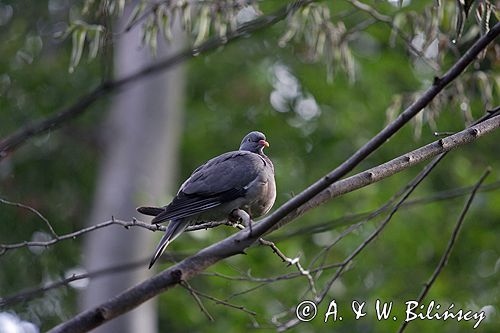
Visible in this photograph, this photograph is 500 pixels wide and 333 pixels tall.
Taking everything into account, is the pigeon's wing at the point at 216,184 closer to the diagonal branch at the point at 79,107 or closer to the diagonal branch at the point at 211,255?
the diagonal branch at the point at 79,107

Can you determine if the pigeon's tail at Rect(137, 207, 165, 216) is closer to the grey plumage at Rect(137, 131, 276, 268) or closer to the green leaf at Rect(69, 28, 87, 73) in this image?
the grey plumage at Rect(137, 131, 276, 268)

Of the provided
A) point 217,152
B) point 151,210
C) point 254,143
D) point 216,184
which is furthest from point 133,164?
point 151,210

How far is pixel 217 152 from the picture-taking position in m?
9.04

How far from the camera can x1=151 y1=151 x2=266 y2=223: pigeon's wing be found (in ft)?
11.0

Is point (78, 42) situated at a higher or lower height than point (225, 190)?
higher

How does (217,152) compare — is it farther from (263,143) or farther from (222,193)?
(222,193)

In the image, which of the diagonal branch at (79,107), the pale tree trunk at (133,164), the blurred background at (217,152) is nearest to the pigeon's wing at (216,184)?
the diagonal branch at (79,107)

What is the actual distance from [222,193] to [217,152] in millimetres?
5578

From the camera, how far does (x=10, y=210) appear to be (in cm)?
778

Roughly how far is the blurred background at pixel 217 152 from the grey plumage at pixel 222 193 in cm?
246

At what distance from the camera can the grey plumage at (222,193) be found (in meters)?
3.37

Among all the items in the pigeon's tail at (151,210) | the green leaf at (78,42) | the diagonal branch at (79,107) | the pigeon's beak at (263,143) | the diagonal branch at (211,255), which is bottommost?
the diagonal branch at (211,255)

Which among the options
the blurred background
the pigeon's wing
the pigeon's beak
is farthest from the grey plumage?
the blurred background

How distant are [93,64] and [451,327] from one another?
16.4 feet
